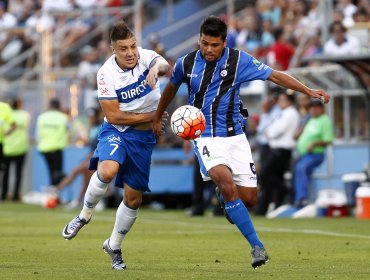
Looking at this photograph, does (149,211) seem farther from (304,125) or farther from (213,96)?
(213,96)

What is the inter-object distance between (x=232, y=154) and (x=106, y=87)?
138 centimetres

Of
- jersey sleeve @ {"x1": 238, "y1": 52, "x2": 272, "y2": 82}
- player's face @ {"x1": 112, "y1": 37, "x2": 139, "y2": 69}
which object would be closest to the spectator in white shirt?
jersey sleeve @ {"x1": 238, "y1": 52, "x2": 272, "y2": 82}

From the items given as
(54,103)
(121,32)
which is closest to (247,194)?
(121,32)

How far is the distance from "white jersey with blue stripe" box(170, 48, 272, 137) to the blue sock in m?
0.81

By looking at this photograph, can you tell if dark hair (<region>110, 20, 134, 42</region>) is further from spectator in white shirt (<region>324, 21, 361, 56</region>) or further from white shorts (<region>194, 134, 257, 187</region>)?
spectator in white shirt (<region>324, 21, 361, 56</region>)

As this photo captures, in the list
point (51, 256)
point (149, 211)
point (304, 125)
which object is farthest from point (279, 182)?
point (51, 256)

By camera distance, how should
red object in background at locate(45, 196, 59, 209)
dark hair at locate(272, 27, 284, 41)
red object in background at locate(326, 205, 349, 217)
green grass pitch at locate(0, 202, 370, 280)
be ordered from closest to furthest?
green grass pitch at locate(0, 202, 370, 280), red object in background at locate(326, 205, 349, 217), red object in background at locate(45, 196, 59, 209), dark hair at locate(272, 27, 284, 41)

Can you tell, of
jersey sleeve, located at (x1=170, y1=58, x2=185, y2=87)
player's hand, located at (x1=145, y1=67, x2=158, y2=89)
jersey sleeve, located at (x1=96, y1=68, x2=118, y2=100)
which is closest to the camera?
player's hand, located at (x1=145, y1=67, x2=158, y2=89)

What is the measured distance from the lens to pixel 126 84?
10.8 m

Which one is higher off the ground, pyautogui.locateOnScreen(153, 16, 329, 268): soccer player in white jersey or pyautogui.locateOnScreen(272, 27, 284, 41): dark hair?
pyautogui.locateOnScreen(272, 27, 284, 41): dark hair

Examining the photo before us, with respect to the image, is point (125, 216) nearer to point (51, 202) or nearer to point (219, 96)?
point (219, 96)

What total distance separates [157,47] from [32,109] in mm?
6481

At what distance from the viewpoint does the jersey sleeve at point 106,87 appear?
1082cm

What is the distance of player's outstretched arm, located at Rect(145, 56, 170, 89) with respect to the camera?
10391 millimetres
